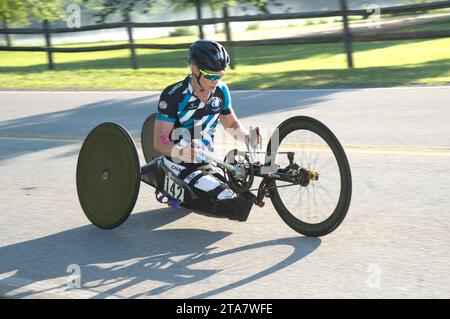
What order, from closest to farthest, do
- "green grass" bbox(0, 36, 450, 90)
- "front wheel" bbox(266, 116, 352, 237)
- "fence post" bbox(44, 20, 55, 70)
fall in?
"front wheel" bbox(266, 116, 352, 237), "green grass" bbox(0, 36, 450, 90), "fence post" bbox(44, 20, 55, 70)

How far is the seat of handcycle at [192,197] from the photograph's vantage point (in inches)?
246

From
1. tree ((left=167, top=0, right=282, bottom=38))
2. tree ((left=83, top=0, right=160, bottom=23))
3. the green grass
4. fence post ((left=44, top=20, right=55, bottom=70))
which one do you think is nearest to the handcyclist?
the green grass

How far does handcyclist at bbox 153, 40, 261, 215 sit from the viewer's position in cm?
616

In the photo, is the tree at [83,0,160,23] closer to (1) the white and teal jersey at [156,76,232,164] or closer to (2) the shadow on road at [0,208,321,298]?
(1) the white and teal jersey at [156,76,232,164]

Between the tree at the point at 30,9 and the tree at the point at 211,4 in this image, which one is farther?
the tree at the point at 30,9

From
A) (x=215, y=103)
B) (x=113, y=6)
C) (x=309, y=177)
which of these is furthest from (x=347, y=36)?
(x=309, y=177)

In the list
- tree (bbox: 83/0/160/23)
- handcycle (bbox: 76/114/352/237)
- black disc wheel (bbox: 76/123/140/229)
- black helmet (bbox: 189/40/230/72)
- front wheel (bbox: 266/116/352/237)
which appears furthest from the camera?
tree (bbox: 83/0/160/23)

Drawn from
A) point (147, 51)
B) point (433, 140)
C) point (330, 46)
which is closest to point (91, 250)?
point (433, 140)

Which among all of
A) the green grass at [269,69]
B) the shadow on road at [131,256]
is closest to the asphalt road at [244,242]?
the shadow on road at [131,256]

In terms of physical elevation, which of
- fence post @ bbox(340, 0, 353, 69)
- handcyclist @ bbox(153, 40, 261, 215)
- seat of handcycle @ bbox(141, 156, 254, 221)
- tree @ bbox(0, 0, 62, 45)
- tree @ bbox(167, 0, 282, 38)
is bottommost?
seat of handcycle @ bbox(141, 156, 254, 221)

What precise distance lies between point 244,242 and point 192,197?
0.56 metres

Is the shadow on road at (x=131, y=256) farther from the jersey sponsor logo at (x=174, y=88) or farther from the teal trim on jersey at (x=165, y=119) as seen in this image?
the jersey sponsor logo at (x=174, y=88)

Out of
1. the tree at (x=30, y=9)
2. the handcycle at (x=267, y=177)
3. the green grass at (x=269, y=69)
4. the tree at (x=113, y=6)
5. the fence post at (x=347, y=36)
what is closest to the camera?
the handcycle at (x=267, y=177)

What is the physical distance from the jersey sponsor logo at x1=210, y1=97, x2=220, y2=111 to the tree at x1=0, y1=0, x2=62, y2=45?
701 inches
